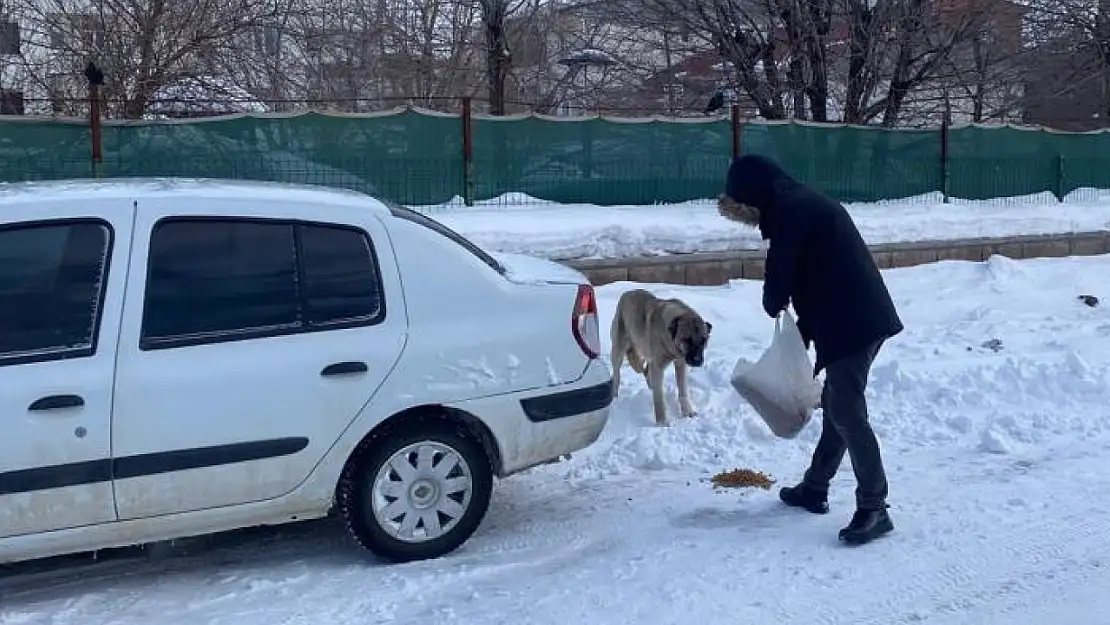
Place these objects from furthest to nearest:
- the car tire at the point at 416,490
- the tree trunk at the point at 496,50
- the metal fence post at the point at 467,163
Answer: the tree trunk at the point at 496,50
the metal fence post at the point at 467,163
the car tire at the point at 416,490

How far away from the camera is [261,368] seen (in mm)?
4605

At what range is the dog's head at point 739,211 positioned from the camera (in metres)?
5.24

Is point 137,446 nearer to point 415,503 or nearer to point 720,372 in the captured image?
point 415,503

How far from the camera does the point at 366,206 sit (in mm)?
5094

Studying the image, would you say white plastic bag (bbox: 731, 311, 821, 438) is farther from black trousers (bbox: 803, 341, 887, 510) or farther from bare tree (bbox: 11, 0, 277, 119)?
bare tree (bbox: 11, 0, 277, 119)

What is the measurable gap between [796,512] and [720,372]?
268 centimetres

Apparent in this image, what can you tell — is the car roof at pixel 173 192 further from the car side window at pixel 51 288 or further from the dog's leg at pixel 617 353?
the dog's leg at pixel 617 353

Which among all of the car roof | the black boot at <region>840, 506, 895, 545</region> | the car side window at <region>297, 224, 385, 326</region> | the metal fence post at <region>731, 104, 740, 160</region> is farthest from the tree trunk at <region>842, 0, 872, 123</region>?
the car side window at <region>297, 224, 385, 326</region>

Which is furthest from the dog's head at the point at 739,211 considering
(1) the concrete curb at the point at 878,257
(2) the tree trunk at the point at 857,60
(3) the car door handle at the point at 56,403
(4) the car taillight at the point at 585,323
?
(2) the tree trunk at the point at 857,60

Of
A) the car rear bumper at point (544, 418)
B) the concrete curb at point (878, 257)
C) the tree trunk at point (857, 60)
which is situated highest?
the tree trunk at point (857, 60)

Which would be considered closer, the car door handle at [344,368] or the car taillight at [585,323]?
the car door handle at [344,368]

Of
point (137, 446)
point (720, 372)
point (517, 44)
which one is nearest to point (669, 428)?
point (720, 372)

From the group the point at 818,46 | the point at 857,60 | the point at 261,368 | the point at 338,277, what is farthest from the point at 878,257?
the point at 261,368

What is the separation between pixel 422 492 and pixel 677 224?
31.8 ft
